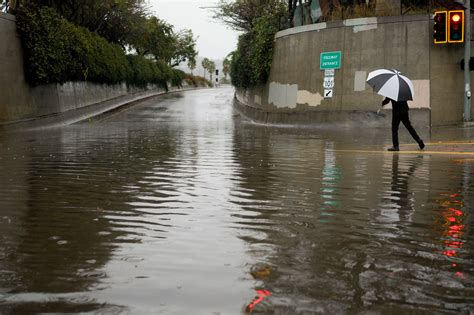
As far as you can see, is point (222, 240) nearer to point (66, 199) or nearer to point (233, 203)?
point (233, 203)

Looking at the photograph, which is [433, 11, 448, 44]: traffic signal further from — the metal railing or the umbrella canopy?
the umbrella canopy

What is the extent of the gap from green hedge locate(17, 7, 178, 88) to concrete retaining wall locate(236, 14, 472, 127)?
34.4ft

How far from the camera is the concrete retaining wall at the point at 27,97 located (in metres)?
24.1

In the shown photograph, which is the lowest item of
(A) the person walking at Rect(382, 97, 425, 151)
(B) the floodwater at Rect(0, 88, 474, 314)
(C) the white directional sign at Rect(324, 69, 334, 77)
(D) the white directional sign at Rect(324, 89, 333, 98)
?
(B) the floodwater at Rect(0, 88, 474, 314)

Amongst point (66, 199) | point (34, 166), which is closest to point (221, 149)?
point (34, 166)

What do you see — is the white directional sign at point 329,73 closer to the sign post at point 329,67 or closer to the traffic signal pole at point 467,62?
the sign post at point 329,67

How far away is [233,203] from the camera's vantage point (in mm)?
7238

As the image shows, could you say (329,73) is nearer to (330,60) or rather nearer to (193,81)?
(330,60)

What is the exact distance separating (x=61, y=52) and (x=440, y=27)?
16906 mm

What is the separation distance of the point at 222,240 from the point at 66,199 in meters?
2.95

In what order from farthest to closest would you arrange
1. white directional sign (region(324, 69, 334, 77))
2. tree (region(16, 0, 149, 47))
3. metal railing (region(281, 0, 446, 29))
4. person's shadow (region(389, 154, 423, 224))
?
1. tree (region(16, 0, 149, 47))
2. white directional sign (region(324, 69, 334, 77))
3. metal railing (region(281, 0, 446, 29))
4. person's shadow (region(389, 154, 423, 224))

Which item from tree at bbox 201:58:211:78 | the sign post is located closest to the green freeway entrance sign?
the sign post

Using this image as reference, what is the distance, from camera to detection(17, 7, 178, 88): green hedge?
26375mm

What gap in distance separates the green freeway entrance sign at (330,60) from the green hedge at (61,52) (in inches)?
466
